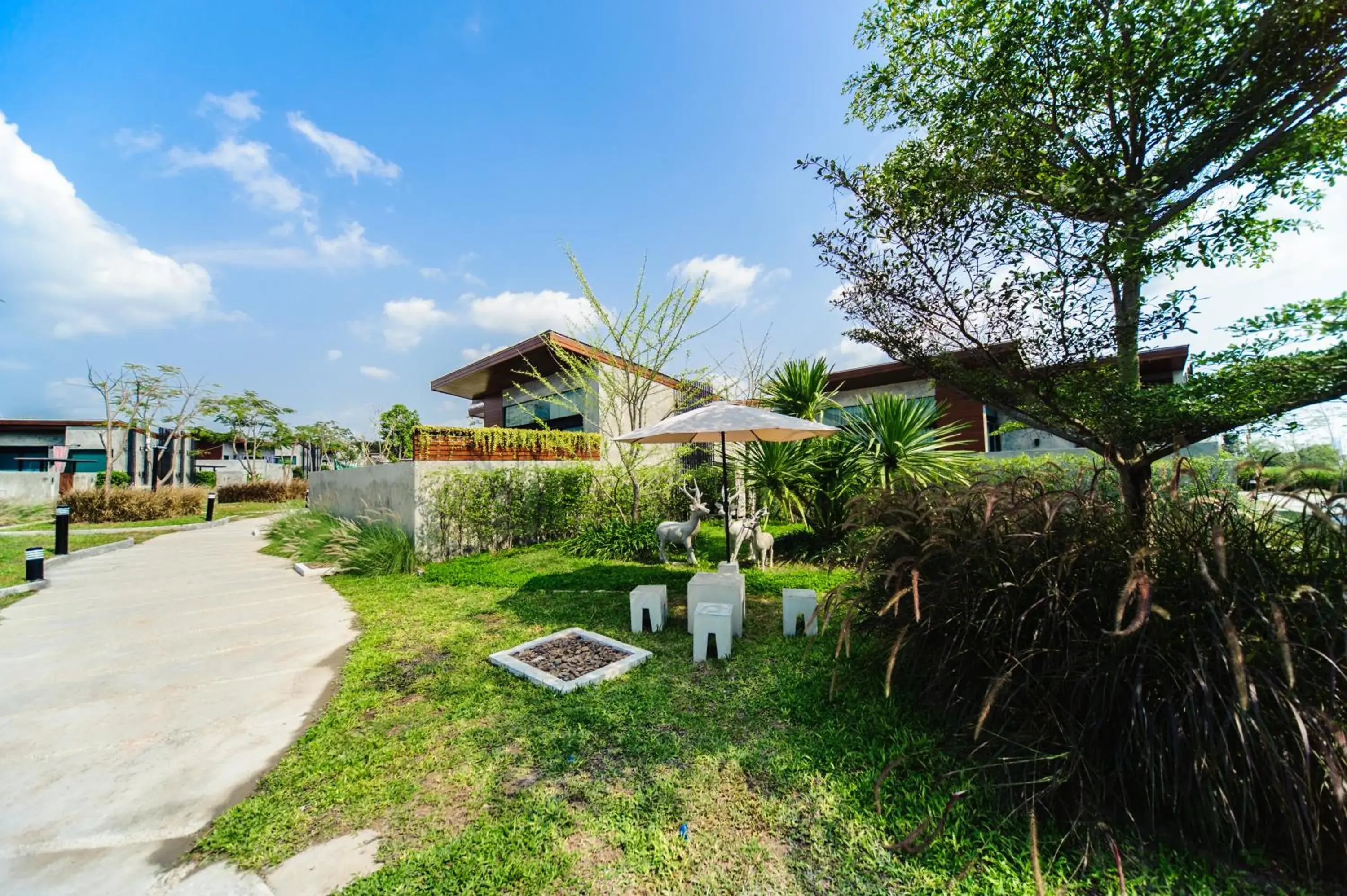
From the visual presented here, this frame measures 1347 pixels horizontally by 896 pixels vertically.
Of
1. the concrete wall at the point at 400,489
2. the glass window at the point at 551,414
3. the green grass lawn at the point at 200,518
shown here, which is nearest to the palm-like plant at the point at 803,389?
the concrete wall at the point at 400,489

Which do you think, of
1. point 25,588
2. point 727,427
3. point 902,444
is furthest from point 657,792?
point 25,588

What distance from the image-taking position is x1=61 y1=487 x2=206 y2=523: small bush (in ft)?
46.8

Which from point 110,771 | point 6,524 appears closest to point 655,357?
point 110,771

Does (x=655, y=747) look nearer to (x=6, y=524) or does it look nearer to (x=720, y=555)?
(x=720, y=555)

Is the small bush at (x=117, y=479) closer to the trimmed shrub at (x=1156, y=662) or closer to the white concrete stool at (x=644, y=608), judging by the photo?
the white concrete stool at (x=644, y=608)

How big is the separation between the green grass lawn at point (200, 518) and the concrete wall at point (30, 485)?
2451 mm

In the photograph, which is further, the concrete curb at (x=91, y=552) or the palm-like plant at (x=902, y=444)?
the concrete curb at (x=91, y=552)

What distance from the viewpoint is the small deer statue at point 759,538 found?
20.5ft

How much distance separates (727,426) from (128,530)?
1731 cm

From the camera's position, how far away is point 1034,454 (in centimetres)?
1194

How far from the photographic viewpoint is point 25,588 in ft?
20.9

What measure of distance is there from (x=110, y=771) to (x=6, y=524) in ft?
54.0

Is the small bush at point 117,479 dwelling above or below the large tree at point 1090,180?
below

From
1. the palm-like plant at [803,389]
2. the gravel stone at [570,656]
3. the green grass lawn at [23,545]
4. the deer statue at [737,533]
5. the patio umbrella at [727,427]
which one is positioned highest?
the palm-like plant at [803,389]
